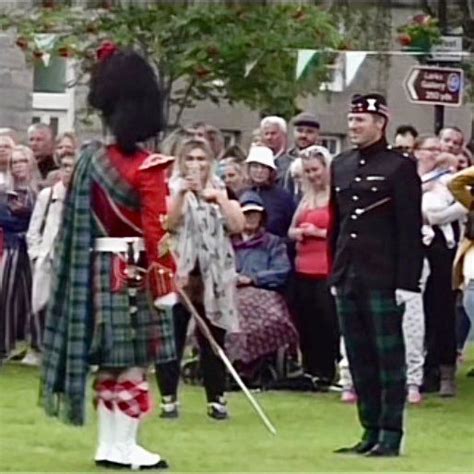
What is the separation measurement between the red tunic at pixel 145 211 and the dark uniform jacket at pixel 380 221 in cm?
131

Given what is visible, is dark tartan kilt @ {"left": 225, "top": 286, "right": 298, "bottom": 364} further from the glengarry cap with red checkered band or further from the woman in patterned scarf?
the glengarry cap with red checkered band

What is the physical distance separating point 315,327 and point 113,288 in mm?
4747

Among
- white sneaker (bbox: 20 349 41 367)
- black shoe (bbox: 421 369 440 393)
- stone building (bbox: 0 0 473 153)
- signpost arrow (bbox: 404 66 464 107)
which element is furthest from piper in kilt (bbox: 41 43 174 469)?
signpost arrow (bbox: 404 66 464 107)

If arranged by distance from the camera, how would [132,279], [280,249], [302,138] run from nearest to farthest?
[132,279] → [280,249] → [302,138]

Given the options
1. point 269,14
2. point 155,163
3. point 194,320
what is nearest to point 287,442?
point 194,320

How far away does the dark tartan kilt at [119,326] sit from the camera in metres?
9.93

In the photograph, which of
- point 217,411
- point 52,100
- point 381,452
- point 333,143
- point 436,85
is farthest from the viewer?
point 333,143

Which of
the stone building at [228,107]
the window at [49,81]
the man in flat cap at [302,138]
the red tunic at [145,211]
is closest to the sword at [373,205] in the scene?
the red tunic at [145,211]

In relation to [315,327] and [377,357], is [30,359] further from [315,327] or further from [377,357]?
[377,357]

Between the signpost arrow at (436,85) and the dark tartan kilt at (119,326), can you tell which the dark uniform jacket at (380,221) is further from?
the signpost arrow at (436,85)

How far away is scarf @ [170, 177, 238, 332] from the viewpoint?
12.5m

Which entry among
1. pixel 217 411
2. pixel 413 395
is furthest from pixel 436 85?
pixel 217 411

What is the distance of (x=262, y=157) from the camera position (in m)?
14.5

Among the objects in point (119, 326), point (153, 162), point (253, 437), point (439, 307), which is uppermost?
point (153, 162)
